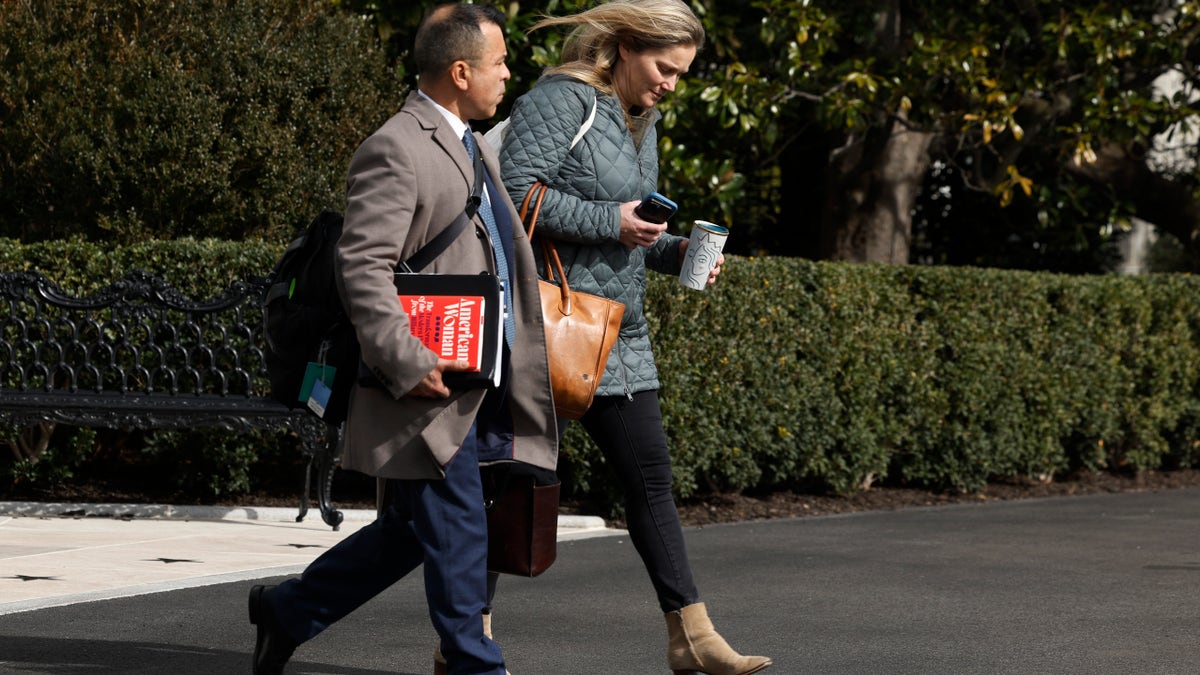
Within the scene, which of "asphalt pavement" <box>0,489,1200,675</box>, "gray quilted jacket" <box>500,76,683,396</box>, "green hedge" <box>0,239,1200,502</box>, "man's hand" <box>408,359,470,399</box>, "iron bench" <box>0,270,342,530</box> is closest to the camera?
"man's hand" <box>408,359,470,399</box>

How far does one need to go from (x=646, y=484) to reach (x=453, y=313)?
1.02 meters

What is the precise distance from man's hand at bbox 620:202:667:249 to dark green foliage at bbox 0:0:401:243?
5.09 metres

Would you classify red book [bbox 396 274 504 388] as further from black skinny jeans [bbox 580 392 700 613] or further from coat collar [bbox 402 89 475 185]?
black skinny jeans [bbox 580 392 700 613]

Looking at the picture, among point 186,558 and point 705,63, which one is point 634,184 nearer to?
point 186,558

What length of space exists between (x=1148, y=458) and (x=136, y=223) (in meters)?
7.36

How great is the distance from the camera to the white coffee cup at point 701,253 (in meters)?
4.61

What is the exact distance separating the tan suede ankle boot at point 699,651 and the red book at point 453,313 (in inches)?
43.0

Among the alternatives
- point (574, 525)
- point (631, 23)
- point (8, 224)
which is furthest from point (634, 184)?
point (8, 224)

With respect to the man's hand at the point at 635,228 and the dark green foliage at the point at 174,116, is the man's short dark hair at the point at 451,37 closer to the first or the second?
the man's hand at the point at 635,228

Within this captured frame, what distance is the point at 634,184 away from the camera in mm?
4633

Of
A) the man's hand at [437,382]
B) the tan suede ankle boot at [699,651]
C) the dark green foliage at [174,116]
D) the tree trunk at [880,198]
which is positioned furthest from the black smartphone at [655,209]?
the tree trunk at [880,198]

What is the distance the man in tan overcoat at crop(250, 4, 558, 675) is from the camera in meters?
3.71

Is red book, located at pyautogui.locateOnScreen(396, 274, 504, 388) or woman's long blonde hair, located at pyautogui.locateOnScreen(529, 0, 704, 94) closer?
red book, located at pyautogui.locateOnScreen(396, 274, 504, 388)

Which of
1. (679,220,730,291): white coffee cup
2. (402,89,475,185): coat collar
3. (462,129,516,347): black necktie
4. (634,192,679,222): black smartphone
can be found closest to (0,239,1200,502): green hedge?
(679,220,730,291): white coffee cup
